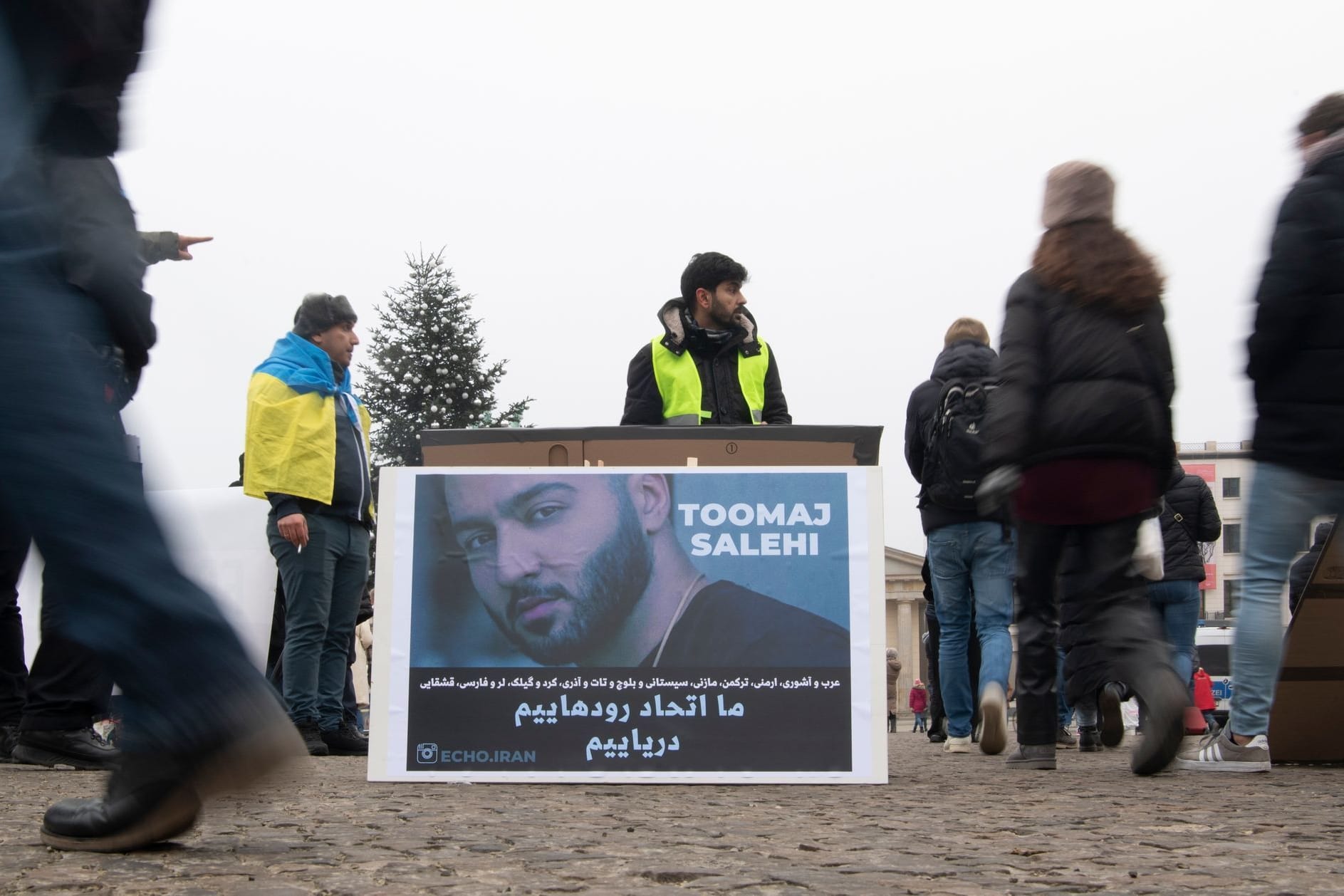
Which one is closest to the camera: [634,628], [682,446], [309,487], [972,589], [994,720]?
[634,628]

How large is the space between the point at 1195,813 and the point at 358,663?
2366 cm

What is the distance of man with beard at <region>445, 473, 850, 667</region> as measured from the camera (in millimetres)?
5066

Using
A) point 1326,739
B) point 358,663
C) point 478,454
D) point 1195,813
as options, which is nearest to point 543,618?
point 478,454

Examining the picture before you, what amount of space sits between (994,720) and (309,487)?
3154 mm

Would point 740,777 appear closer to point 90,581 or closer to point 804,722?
point 804,722

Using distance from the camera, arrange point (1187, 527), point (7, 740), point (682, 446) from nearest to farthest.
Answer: point (682, 446) → point (7, 740) → point (1187, 527)

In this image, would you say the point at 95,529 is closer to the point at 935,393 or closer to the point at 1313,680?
the point at 1313,680

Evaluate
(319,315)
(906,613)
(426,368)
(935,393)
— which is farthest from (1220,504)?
(319,315)

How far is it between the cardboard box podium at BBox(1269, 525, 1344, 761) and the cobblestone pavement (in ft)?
3.94

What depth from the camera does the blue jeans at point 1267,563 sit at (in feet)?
15.0

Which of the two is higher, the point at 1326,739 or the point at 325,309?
the point at 325,309

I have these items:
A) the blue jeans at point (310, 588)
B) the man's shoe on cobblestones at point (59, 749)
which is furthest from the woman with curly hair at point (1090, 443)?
the blue jeans at point (310, 588)

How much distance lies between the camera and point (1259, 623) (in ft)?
16.1

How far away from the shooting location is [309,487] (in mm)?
6996
